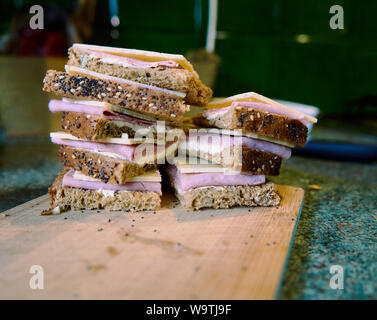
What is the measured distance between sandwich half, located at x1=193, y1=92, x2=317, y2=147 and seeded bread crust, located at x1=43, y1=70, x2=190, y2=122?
0.87 ft

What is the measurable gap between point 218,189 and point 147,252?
0.69 meters

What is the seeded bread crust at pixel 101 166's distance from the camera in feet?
5.78

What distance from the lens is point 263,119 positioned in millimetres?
1880

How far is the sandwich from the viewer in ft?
6.12

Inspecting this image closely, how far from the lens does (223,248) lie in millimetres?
1375

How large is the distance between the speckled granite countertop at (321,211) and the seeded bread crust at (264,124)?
0.46m

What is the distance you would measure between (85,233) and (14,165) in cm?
168

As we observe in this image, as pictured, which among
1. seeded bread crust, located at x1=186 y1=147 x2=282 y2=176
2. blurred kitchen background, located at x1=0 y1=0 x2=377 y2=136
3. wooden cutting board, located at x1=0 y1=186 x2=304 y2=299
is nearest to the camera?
wooden cutting board, located at x1=0 y1=186 x2=304 y2=299

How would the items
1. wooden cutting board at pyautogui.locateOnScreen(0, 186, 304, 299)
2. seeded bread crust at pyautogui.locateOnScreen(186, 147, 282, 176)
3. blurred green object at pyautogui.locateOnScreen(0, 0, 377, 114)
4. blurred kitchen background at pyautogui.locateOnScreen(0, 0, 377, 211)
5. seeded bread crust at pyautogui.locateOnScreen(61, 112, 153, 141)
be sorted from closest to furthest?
wooden cutting board at pyautogui.locateOnScreen(0, 186, 304, 299) → seeded bread crust at pyautogui.locateOnScreen(61, 112, 153, 141) → seeded bread crust at pyautogui.locateOnScreen(186, 147, 282, 176) → blurred kitchen background at pyautogui.locateOnScreen(0, 0, 377, 211) → blurred green object at pyautogui.locateOnScreen(0, 0, 377, 114)

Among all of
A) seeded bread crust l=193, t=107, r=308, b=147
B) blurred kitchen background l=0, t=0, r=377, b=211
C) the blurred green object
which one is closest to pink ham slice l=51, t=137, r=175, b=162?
seeded bread crust l=193, t=107, r=308, b=147

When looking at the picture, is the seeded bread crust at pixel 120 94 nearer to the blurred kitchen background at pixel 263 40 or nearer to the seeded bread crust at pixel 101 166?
the seeded bread crust at pixel 101 166

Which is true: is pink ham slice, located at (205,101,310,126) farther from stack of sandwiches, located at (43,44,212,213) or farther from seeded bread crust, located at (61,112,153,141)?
seeded bread crust, located at (61,112,153,141)

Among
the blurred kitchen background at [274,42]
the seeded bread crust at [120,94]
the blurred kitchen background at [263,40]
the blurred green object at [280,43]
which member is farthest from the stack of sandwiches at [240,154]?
the blurred green object at [280,43]

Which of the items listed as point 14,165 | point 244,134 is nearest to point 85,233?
point 244,134
